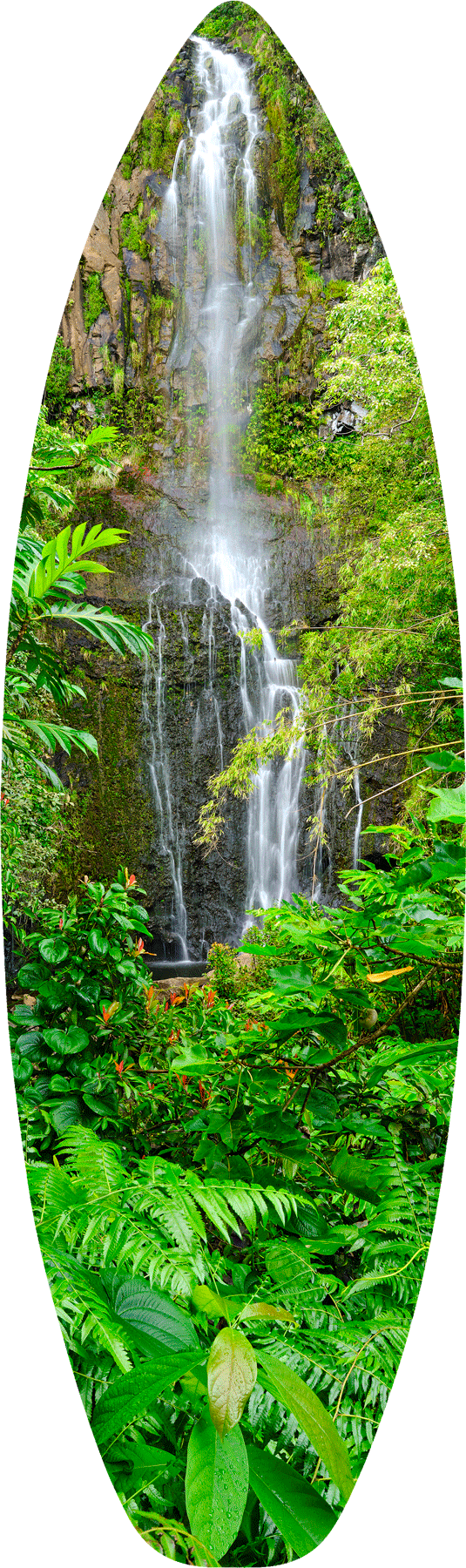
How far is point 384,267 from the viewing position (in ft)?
4.52

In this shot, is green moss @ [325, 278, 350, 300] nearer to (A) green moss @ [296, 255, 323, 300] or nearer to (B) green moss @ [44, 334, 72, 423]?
(A) green moss @ [296, 255, 323, 300]

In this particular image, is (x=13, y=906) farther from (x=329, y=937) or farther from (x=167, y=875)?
(x=329, y=937)

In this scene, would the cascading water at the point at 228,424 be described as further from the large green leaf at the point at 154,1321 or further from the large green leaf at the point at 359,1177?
the large green leaf at the point at 154,1321

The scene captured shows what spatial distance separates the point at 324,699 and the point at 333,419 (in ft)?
1.65

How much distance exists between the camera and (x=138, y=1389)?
0.95m

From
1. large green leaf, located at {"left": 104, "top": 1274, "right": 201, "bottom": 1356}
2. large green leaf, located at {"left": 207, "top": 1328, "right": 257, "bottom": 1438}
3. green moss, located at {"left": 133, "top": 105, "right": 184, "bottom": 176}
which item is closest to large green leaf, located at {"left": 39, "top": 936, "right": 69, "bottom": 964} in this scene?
large green leaf, located at {"left": 104, "top": 1274, "right": 201, "bottom": 1356}

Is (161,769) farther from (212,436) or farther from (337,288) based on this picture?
(337,288)

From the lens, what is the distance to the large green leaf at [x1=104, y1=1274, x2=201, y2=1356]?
0.97 metres

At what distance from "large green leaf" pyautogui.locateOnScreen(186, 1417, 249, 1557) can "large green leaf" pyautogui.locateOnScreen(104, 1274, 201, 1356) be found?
0.09m

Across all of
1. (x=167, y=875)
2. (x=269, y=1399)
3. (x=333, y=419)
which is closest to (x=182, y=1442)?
(x=269, y=1399)

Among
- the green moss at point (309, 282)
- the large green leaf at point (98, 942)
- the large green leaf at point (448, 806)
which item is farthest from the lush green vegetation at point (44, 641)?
the large green leaf at point (448, 806)

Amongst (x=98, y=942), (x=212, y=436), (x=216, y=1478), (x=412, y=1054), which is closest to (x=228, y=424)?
(x=212, y=436)

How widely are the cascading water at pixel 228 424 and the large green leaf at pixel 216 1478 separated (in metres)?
0.71

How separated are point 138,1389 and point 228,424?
56.8 inches
